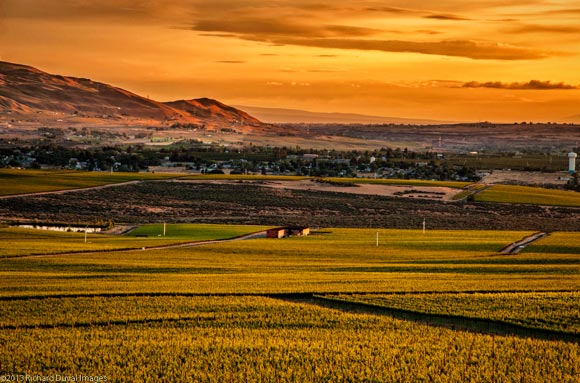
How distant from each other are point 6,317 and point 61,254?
978 inches

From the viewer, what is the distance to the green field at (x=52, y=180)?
112062 mm

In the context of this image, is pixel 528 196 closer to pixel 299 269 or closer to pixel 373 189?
pixel 373 189

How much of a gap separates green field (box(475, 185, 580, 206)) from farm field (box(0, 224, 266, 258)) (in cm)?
4846

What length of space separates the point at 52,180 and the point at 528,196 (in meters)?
69.1

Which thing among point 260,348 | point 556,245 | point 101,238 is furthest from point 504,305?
point 101,238

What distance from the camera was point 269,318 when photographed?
30.8 meters

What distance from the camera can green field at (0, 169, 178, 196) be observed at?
112062 millimetres

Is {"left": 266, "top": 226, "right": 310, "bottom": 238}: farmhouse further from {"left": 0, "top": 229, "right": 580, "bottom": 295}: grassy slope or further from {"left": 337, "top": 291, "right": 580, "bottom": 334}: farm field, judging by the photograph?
{"left": 337, "top": 291, "right": 580, "bottom": 334}: farm field

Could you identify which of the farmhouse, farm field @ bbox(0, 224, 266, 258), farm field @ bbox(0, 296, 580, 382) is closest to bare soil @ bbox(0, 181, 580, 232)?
farm field @ bbox(0, 224, 266, 258)

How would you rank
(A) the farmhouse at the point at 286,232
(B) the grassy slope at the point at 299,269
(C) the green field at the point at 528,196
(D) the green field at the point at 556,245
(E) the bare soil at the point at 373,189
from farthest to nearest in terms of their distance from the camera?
(E) the bare soil at the point at 373,189, (C) the green field at the point at 528,196, (A) the farmhouse at the point at 286,232, (D) the green field at the point at 556,245, (B) the grassy slope at the point at 299,269

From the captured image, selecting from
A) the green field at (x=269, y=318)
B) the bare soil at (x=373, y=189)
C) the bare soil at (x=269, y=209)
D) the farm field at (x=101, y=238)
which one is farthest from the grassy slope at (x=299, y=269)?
the bare soil at (x=373, y=189)

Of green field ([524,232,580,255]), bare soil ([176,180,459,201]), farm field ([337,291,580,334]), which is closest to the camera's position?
farm field ([337,291,580,334])

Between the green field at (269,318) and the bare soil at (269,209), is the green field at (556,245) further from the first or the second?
the bare soil at (269,209)

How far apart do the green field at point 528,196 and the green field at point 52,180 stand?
169 ft
